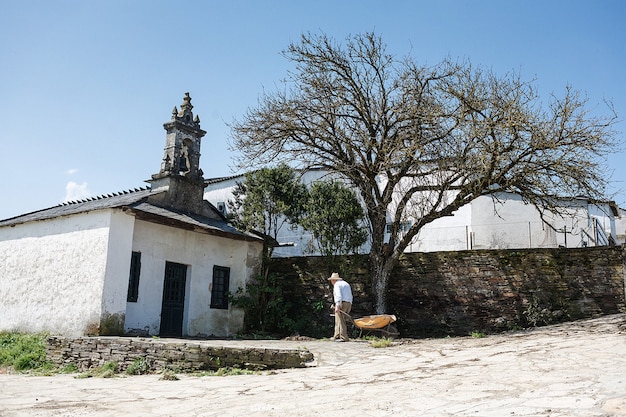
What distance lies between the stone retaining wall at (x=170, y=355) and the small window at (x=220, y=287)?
16.9ft

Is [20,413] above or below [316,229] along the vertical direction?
below

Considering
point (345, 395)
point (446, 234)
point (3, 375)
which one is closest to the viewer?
point (345, 395)

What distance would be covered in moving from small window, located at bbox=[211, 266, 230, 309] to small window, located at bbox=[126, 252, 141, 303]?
2.81m

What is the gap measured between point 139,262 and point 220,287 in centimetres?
321

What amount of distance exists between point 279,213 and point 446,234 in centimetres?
1032

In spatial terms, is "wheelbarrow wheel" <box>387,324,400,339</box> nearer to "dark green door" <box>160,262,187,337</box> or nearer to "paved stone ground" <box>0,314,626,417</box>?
"paved stone ground" <box>0,314,626,417</box>

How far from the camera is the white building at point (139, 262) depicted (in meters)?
13.9

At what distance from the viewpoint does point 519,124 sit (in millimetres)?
13156

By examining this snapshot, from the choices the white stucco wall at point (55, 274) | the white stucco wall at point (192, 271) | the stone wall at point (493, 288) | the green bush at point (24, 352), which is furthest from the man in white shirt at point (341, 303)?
the green bush at point (24, 352)

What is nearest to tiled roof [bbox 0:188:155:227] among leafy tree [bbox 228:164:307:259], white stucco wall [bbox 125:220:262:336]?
white stucco wall [bbox 125:220:262:336]

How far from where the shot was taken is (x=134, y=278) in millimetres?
14648

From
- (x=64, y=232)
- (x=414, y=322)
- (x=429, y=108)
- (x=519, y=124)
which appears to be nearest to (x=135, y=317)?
(x=64, y=232)

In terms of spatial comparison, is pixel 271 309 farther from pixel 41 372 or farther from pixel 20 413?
pixel 20 413

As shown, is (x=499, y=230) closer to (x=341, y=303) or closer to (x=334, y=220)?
(x=334, y=220)
